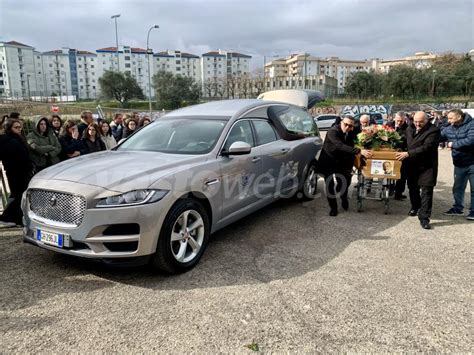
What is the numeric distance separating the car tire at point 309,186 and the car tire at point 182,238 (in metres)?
3.05

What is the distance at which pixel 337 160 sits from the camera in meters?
6.13

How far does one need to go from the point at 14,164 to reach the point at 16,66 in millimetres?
129214

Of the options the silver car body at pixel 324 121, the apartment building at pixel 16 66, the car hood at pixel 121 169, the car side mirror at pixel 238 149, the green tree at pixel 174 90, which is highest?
the apartment building at pixel 16 66

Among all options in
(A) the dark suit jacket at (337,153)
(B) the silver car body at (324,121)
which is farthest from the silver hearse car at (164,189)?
(B) the silver car body at (324,121)

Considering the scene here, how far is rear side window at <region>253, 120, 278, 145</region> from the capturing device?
17.4ft

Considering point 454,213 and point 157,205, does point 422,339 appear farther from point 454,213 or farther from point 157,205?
point 454,213

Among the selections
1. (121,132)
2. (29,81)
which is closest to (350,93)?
(121,132)

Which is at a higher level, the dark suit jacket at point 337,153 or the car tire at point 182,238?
the dark suit jacket at point 337,153

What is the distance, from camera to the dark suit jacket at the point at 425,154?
545 centimetres

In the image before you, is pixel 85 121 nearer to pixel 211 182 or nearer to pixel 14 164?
pixel 14 164

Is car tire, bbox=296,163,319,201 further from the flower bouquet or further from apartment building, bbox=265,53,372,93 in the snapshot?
apartment building, bbox=265,53,372,93

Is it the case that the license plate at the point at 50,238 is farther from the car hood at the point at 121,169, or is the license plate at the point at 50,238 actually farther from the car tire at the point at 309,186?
the car tire at the point at 309,186

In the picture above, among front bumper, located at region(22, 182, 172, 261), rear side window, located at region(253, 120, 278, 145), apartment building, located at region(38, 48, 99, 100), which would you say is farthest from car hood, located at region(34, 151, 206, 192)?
apartment building, located at region(38, 48, 99, 100)

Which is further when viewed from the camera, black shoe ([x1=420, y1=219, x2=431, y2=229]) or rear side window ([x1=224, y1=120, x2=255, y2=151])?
black shoe ([x1=420, y1=219, x2=431, y2=229])
